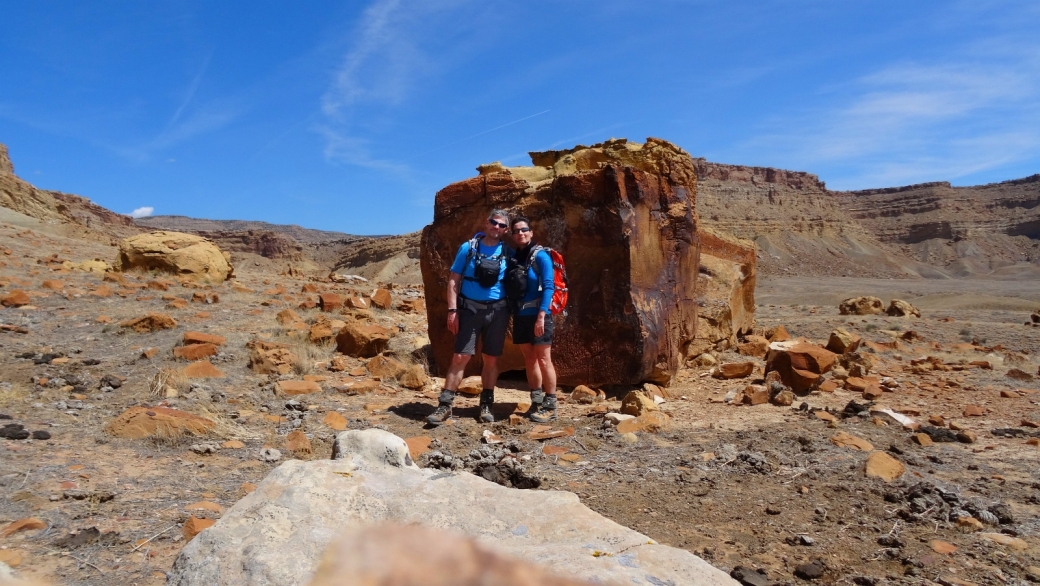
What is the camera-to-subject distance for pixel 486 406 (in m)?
5.12

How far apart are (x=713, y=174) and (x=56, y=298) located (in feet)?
250

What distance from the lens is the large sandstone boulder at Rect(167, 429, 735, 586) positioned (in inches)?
68.4

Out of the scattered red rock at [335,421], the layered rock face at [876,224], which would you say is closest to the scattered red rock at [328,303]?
the scattered red rock at [335,421]

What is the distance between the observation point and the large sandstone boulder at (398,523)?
1738 millimetres

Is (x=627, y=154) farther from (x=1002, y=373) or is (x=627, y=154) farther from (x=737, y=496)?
(x=1002, y=373)

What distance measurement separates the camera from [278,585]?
1702 millimetres

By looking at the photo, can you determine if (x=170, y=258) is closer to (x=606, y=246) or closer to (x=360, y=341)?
(x=360, y=341)

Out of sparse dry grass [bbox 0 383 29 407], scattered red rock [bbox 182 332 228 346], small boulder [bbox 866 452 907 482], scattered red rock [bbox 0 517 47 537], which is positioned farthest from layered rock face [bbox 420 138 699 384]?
scattered red rock [bbox 0 517 47 537]

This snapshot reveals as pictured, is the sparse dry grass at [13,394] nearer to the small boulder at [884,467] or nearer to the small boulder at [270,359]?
the small boulder at [270,359]

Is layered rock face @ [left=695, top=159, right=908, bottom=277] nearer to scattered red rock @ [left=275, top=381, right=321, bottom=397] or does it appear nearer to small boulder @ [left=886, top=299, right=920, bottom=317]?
small boulder @ [left=886, top=299, right=920, bottom=317]

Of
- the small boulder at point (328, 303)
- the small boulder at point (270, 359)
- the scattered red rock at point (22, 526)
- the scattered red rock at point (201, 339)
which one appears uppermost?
the small boulder at point (328, 303)

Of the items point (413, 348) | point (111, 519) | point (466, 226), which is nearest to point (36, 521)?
point (111, 519)

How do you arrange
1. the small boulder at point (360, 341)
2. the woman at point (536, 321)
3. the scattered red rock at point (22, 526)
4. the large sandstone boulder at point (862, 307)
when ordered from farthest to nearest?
the large sandstone boulder at point (862, 307) → the small boulder at point (360, 341) → the woman at point (536, 321) → the scattered red rock at point (22, 526)

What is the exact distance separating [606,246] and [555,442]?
2.14m
